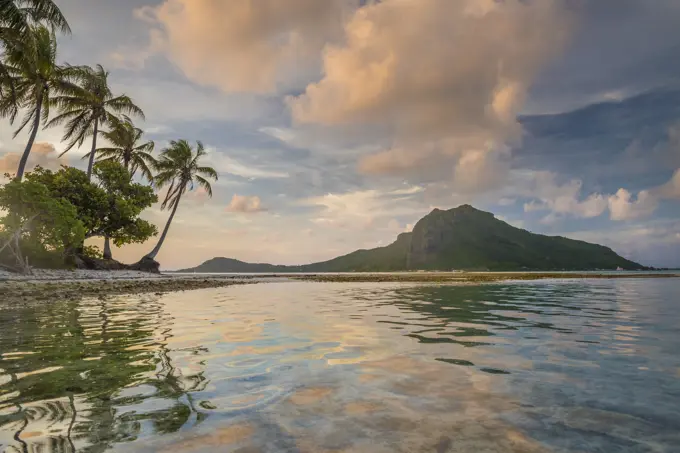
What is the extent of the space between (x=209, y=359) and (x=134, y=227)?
4362 cm

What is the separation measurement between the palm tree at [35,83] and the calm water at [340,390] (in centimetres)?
2831

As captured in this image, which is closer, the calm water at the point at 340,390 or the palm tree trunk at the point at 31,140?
the calm water at the point at 340,390

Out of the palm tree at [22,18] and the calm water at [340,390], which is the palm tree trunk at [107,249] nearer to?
the palm tree at [22,18]

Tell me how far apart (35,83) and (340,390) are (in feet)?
142

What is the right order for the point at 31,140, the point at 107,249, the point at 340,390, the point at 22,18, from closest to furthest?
the point at 340,390, the point at 22,18, the point at 31,140, the point at 107,249

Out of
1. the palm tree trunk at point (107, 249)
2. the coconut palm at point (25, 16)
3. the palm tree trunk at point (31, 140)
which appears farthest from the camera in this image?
the palm tree trunk at point (107, 249)

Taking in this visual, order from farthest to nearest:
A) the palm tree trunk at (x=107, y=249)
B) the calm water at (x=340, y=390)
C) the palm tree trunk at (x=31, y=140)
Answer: the palm tree trunk at (x=107, y=249) → the palm tree trunk at (x=31, y=140) → the calm water at (x=340, y=390)

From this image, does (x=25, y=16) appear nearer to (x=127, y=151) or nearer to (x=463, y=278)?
(x=127, y=151)

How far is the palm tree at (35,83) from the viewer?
28703mm

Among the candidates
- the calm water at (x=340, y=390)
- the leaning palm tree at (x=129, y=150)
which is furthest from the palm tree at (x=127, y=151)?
the calm water at (x=340, y=390)

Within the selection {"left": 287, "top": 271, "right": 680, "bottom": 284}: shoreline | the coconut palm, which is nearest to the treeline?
the coconut palm

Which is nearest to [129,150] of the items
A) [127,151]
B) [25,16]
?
[127,151]

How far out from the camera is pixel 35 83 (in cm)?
3438

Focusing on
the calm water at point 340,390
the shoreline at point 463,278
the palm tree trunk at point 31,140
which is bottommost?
the calm water at point 340,390
